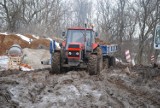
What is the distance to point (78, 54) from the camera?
16562 mm

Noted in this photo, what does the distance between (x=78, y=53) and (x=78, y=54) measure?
0.05 metres

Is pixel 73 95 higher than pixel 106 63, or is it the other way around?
pixel 106 63

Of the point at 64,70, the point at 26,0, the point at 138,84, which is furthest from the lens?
the point at 26,0

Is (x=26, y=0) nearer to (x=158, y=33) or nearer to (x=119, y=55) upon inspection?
(x=119, y=55)

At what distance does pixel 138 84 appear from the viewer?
14297 mm

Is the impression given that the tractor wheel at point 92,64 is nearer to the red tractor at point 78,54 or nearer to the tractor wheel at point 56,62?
the red tractor at point 78,54

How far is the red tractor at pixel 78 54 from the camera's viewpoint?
16178 millimetres

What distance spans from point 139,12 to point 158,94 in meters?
32.9

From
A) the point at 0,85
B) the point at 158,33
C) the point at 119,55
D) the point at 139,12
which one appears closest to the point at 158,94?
the point at 158,33

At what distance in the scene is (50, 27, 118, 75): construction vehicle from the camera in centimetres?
1624

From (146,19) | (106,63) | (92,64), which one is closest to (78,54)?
(92,64)

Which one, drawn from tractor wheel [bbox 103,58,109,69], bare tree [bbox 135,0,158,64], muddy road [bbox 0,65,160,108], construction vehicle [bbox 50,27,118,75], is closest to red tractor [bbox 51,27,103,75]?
construction vehicle [bbox 50,27,118,75]

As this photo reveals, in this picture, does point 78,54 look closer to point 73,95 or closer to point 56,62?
point 56,62

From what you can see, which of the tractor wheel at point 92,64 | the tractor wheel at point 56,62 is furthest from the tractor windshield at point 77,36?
the tractor wheel at point 92,64
